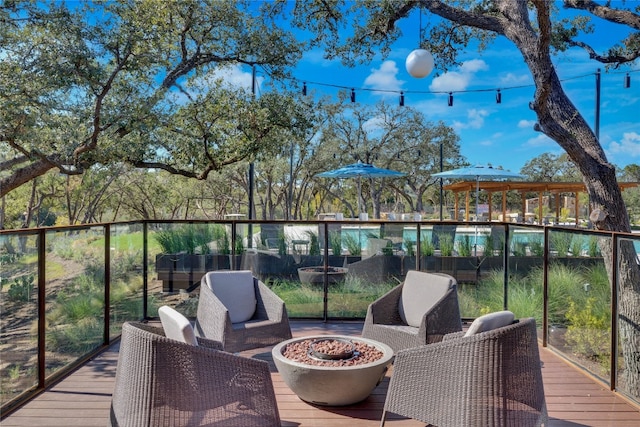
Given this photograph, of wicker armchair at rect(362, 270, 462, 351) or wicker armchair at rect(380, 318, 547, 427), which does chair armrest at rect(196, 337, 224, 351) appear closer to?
wicker armchair at rect(380, 318, 547, 427)

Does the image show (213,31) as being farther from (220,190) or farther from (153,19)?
(220,190)

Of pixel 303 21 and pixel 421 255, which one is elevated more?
pixel 303 21

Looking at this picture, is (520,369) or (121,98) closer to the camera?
→ (520,369)

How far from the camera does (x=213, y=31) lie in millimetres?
8992

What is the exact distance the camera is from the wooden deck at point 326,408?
281 centimetres

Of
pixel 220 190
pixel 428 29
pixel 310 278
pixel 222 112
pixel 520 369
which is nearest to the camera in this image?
pixel 520 369

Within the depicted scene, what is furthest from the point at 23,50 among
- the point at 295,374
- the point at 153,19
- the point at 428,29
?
the point at 295,374

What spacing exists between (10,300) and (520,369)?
3180 mm

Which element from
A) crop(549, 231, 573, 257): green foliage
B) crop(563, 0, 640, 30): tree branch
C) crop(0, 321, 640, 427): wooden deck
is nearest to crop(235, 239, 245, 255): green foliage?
crop(0, 321, 640, 427): wooden deck

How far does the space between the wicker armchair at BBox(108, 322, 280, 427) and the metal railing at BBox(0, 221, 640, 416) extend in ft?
4.86

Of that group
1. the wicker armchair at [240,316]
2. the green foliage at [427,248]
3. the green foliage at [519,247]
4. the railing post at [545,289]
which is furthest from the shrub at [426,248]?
the wicker armchair at [240,316]

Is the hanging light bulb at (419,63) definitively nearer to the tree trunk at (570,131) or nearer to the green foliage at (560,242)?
the tree trunk at (570,131)

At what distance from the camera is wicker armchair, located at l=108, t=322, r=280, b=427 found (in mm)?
1996

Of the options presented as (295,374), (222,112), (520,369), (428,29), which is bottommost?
(295,374)
